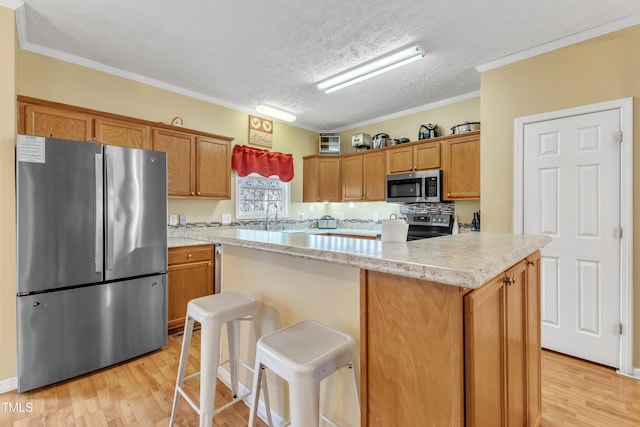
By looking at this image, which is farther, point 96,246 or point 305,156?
point 305,156

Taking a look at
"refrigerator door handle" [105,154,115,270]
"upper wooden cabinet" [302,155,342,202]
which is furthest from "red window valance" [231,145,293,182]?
"refrigerator door handle" [105,154,115,270]

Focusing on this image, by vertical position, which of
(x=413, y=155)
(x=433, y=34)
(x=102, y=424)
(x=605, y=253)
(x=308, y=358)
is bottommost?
(x=102, y=424)

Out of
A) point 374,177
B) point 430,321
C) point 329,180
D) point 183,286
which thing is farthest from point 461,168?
point 183,286

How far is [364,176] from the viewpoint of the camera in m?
4.48

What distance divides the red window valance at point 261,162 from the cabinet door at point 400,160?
1.57 metres

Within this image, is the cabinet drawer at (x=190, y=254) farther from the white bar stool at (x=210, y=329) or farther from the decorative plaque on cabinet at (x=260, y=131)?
the decorative plaque on cabinet at (x=260, y=131)

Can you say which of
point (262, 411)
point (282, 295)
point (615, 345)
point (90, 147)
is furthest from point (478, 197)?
point (90, 147)

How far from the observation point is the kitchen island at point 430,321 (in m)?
0.87

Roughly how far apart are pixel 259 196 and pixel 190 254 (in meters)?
1.62

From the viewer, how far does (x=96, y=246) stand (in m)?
2.18

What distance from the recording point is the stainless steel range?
3.74 metres

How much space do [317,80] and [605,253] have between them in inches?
122

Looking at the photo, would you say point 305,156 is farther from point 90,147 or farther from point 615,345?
point 615,345

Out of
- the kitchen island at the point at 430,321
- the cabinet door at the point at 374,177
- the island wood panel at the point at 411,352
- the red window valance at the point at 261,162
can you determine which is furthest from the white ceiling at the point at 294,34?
the island wood panel at the point at 411,352
